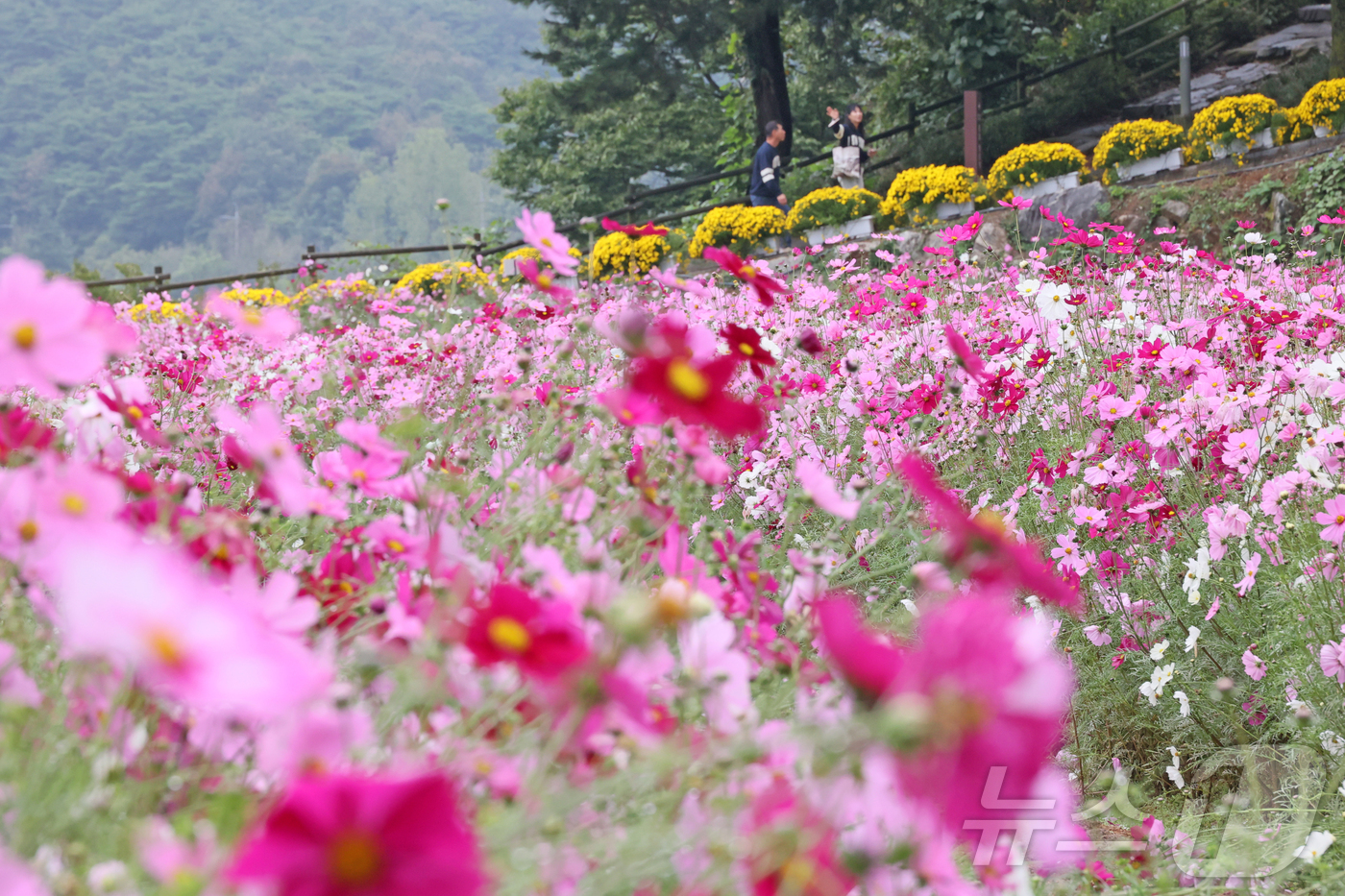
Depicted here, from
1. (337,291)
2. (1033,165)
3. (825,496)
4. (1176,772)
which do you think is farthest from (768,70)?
(825,496)

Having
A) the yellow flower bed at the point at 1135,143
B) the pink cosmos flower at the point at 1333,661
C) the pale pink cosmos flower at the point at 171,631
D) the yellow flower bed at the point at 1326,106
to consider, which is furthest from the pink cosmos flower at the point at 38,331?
the yellow flower bed at the point at 1326,106

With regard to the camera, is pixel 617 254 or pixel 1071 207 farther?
pixel 617 254

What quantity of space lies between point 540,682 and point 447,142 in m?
86.3

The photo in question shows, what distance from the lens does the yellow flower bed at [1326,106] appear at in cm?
875

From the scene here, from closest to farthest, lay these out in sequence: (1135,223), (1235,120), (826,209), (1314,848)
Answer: (1314,848), (1135,223), (1235,120), (826,209)

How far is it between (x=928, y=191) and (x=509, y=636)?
9.83 metres

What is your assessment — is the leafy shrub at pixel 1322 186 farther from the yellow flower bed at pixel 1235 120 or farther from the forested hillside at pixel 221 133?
the forested hillside at pixel 221 133

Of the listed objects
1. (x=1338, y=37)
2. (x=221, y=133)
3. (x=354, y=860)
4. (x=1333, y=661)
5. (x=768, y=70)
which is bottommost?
(x=1333, y=661)

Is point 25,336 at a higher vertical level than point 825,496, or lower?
higher

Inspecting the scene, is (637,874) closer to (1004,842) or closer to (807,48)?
(1004,842)

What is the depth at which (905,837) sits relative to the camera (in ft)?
2.28

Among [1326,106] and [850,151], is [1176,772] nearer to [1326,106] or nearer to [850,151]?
[1326,106]

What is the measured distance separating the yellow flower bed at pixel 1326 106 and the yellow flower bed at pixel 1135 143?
1.04 metres

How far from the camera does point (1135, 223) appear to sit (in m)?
8.61
